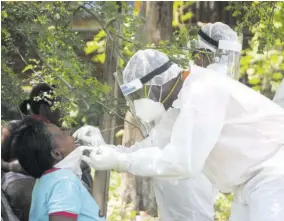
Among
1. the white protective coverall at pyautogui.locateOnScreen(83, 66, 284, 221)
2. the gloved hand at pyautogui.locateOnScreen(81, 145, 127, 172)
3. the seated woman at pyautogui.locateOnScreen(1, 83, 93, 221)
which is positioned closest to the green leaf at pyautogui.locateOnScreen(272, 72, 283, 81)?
the seated woman at pyautogui.locateOnScreen(1, 83, 93, 221)

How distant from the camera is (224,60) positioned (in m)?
3.98

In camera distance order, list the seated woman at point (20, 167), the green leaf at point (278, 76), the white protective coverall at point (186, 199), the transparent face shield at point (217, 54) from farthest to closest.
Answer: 1. the green leaf at point (278, 76)
2. the transparent face shield at point (217, 54)
3. the white protective coverall at point (186, 199)
4. the seated woman at point (20, 167)

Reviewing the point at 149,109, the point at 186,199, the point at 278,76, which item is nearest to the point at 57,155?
the point at 149,109

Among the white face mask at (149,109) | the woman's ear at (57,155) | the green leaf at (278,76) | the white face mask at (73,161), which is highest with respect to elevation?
the white face mask at (149,109)

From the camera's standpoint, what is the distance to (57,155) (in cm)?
274

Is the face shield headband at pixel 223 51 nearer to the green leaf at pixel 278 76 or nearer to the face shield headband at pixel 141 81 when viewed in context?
the face shield headband at pixel 141 81

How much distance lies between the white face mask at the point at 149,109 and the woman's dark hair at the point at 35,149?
0.44 meters

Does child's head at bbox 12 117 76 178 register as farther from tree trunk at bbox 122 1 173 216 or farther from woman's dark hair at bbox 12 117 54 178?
tree trunk at bbox 122 1 173 216

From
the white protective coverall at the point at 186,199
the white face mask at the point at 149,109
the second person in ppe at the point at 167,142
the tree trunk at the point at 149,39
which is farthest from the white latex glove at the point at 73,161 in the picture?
the tree trunk at the point at 149,39

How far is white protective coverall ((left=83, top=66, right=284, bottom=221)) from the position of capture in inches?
102

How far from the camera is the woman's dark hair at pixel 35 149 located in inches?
106

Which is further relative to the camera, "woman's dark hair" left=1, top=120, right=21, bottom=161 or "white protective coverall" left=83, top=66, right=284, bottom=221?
"woman's dark hair" left=1, top=120, right=21, bottom=161

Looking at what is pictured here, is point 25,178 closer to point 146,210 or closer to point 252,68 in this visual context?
point 146,210

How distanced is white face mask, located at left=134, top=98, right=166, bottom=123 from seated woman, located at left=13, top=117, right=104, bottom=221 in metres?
0.35
